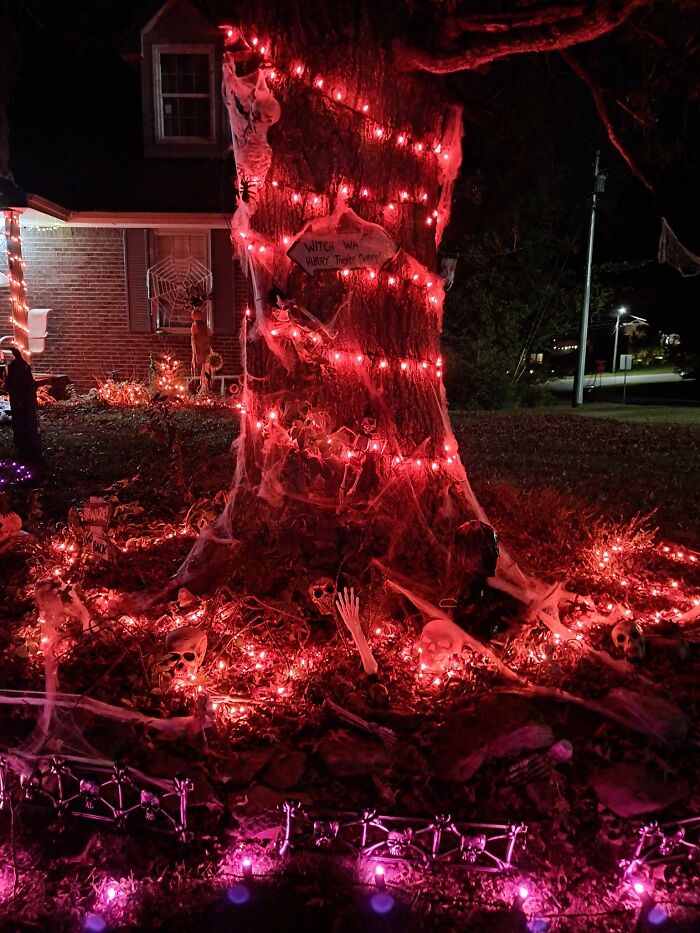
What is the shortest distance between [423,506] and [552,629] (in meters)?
1.07

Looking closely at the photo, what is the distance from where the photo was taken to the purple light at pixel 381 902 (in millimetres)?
2426

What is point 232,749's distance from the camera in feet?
10.1

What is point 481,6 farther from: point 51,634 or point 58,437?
point 58,437

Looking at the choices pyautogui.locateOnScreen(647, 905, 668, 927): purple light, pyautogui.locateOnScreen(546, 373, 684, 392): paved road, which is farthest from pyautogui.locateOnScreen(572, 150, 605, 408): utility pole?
pyautogui.locateOnScreen(647, 905, 668, 927): purple light

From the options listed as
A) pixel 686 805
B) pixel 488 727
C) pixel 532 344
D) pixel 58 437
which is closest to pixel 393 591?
pixel 488 727

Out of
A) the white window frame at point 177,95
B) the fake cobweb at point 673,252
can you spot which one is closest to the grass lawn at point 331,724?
the fake cobweb at point 673,252

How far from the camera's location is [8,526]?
4.80 metres

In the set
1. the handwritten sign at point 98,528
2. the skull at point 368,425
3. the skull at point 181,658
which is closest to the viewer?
the skull at point 181,658

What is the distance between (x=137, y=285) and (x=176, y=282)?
68cm

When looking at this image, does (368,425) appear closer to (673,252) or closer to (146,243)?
(673,252)

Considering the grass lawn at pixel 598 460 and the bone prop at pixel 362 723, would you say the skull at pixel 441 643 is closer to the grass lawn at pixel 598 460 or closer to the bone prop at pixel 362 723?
the bone prop at pixel 362 723

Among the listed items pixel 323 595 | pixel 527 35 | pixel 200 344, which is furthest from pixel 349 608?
pixel 200 344

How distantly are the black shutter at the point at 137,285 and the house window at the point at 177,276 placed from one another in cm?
11

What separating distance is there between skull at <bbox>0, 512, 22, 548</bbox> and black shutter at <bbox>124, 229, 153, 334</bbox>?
9.22 meters
